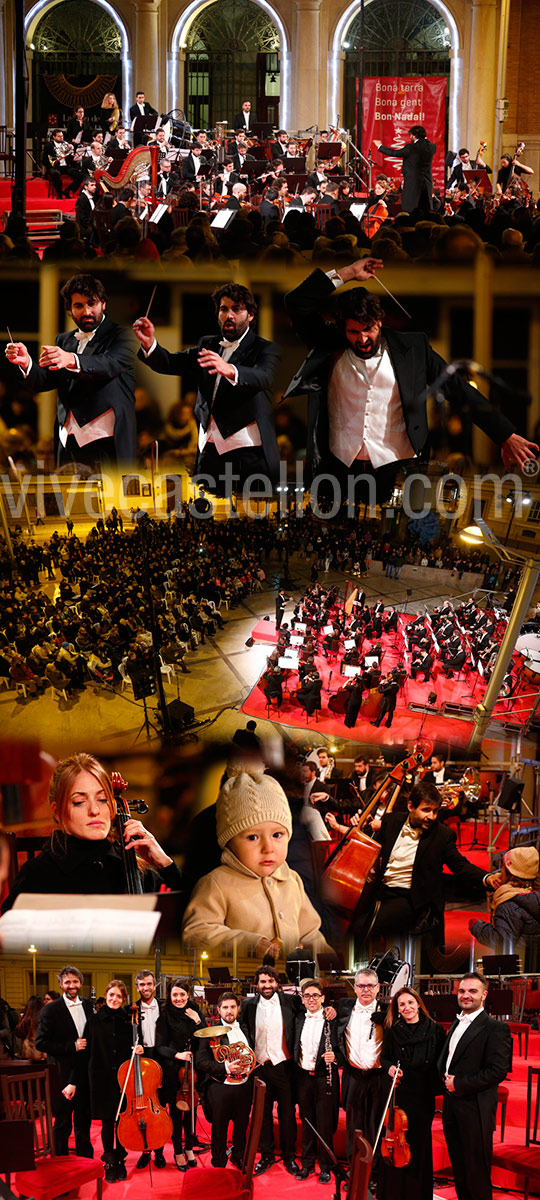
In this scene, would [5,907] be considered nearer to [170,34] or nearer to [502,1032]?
[502,1032]

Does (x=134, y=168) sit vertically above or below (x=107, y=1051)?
above

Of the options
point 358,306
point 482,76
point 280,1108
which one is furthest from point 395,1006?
point 482,76

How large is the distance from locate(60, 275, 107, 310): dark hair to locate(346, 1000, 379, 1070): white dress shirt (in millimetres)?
4319

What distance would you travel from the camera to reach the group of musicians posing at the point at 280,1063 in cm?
546

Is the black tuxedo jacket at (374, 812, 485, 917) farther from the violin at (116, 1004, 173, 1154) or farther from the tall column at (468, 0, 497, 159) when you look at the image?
the tall column at (468, 0, 497, 159)

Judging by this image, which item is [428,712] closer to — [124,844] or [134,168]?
[124,844]

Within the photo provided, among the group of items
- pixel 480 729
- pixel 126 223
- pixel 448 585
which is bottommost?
pixel 480 729

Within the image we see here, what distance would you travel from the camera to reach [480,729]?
7551mm

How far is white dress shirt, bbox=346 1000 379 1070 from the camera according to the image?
573 cm

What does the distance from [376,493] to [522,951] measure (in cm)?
303

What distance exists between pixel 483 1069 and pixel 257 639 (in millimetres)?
3110

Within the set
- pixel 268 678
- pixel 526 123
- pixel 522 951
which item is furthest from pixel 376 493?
pixel 526 123

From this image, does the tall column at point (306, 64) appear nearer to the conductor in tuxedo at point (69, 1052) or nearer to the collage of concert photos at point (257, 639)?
the collage of concert photos at point (257, 639)

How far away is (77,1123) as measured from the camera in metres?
5.90
